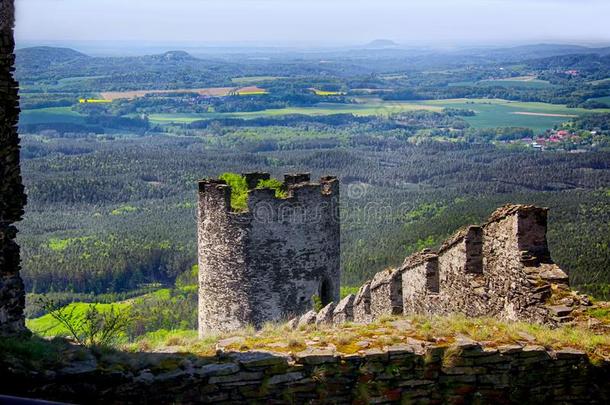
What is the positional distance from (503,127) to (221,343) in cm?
12546

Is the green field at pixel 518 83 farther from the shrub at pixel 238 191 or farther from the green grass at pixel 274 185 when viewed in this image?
the shrub at pixel 238 191

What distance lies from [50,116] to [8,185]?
495 ft

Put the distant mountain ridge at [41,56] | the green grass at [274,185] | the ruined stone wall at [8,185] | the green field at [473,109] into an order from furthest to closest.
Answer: the distant mountain ridge at [41,56], the green field at [473,109], the green grass at [274,185], the ruined stone wall at [8,185]

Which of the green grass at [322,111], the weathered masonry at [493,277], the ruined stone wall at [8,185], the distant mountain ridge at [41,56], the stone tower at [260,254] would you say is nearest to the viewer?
the ruined stone wall at [8,185]

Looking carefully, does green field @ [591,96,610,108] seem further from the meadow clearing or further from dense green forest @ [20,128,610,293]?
dense green forest @ [20,128,610,293]

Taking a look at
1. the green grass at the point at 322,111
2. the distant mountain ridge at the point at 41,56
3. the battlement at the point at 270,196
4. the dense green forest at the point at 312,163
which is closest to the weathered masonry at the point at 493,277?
the battlement at the point at 270,196

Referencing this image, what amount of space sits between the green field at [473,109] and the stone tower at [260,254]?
341ft

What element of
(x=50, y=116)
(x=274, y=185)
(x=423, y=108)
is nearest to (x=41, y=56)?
(x=50, y=116)

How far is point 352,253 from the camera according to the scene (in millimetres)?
63469

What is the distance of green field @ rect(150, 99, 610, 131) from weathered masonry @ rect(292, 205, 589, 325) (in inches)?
4197

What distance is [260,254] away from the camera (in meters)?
18.5

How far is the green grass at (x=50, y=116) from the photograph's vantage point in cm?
14868

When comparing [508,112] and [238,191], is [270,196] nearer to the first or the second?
[238,191]

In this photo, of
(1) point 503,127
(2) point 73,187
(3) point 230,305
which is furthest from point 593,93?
(3) point 230,305
